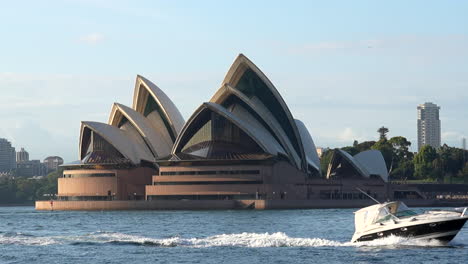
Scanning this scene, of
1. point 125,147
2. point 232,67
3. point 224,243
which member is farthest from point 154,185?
point 224,243

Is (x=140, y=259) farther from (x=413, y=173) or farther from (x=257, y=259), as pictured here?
(x=413, y=173)

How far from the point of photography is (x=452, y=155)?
17250 cm

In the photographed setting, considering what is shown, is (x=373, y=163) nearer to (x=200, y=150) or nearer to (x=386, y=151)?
(x=386, y=151)

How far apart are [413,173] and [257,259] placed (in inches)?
5142

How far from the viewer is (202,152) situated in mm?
121875

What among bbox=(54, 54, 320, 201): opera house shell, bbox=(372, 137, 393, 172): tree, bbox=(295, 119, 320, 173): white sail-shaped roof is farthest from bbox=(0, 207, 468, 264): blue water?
bbox=(372, 137, 393, 172): tree

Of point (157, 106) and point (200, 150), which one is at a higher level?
point (157, 106)

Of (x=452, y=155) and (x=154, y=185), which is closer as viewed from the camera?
(x=154, y=185)

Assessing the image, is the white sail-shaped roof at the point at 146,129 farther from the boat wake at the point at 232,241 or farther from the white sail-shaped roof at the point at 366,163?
the boat wake at the point at 232,241

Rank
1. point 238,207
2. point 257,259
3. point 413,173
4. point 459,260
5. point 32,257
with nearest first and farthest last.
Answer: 1. point 459,260
2. point 257,259
3. point 32,257
4. point 238,207
5. point 413,173

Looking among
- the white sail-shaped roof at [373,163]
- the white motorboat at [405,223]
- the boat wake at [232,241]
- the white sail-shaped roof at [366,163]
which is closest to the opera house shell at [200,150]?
the white sail-shaped roof at [366,163]

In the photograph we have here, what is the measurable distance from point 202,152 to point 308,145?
18.6 metres

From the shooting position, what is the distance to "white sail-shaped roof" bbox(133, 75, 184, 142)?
4877 inches

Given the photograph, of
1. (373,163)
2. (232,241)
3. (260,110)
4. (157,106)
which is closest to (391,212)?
(232,241)
